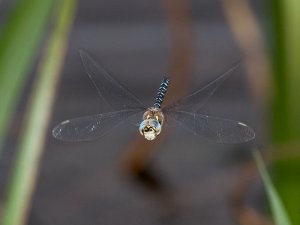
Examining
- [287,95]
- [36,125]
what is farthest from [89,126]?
[287,95]

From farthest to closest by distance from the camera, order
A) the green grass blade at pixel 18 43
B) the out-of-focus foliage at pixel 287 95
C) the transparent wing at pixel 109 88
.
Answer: the out-of-focus foliage at pixel 287 95 → the transparent wing at pixel 109 88 → the green grass blade at pixel 18 43

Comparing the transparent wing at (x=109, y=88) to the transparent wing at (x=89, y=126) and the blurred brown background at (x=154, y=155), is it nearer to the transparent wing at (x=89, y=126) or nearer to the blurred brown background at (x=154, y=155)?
the transparent wing at (x=89, y=126)

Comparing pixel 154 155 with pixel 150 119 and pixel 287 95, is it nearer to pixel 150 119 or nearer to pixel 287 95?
pixel 287 95

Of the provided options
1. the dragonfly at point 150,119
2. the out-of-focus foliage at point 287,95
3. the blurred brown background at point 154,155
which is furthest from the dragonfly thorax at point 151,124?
the blurred brown background at point 154,155

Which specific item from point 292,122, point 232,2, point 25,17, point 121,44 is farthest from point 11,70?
point 121,44

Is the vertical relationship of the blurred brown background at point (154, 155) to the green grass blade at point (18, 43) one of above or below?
above

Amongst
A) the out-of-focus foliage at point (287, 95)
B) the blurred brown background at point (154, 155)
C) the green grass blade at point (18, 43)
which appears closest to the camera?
the green grass blade at point (18, 43)
